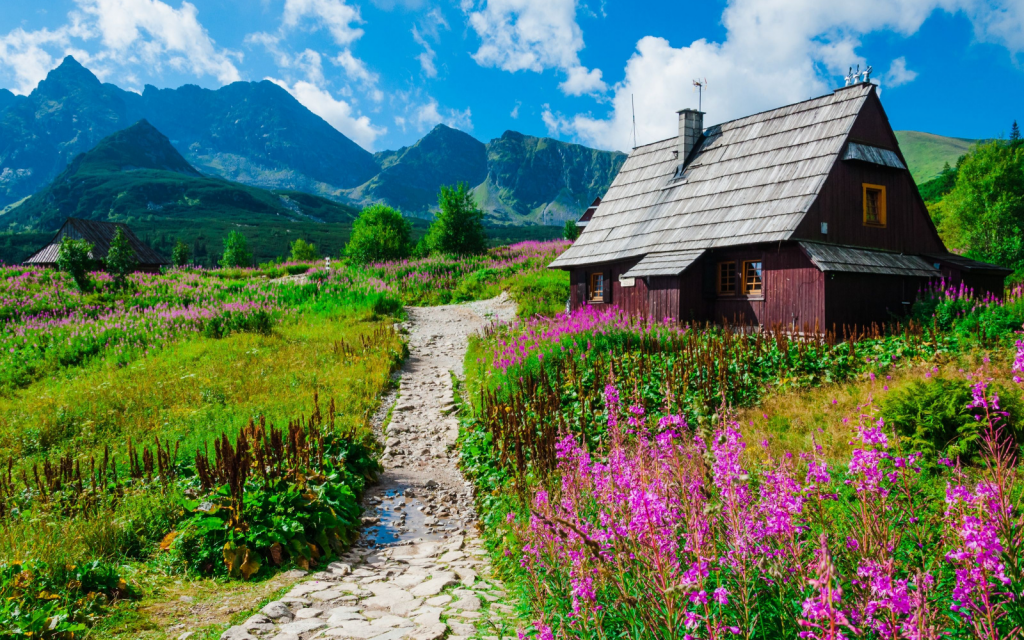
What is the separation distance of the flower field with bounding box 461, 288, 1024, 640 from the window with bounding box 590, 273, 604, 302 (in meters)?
6.16

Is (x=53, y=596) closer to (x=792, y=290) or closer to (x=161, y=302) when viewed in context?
(x=792, y=290)

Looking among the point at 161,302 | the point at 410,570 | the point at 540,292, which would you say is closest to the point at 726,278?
the point at 540,292

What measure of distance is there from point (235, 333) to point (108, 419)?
722 cm

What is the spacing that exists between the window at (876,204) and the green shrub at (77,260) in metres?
28.4

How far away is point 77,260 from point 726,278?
24.6 metres

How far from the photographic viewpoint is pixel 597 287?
22.6m

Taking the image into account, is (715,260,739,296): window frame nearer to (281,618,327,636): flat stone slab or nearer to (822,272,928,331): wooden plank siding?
(822,272,928,331): wooden plank siding

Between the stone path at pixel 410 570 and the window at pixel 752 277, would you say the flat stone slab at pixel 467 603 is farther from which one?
the window at pixel 752 277

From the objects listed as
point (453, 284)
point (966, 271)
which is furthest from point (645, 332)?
point (453, 284)

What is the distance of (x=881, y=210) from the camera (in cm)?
1803

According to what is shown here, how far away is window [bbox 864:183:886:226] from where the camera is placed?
17859mm

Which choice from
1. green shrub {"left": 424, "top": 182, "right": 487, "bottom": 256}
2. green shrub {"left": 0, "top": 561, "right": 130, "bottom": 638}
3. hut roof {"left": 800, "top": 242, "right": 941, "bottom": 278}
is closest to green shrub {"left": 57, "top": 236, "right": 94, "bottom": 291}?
green shrub {"left": 424, "top": 182, "right": 487, "bottom": 256}

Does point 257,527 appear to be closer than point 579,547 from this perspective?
No

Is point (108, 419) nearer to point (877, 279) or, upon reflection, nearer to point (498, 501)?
point (498, 501)
